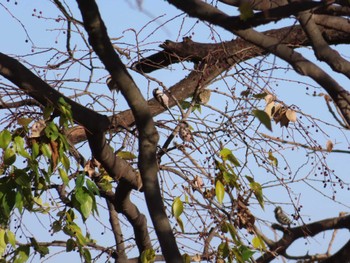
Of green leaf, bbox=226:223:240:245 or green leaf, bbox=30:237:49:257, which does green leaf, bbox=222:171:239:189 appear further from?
green leaf, bbox=30:237:49:257

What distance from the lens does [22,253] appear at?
2760mm

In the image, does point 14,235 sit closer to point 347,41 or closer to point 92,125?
point 92,125

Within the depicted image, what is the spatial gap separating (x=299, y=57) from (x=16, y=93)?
111 cm

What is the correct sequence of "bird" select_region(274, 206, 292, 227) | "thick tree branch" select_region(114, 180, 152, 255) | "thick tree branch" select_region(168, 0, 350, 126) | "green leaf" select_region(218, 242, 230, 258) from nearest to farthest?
"thick tree branch" select_region(168, 0, 350, 126)
"green leaf" select_region(218, 242, 230, 258)
"bird" select_region(274, 206, 292, 227)
"thick tree branch" select_region(114, 180, 152, 255)

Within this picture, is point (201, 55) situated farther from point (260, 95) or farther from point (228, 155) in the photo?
point (228, 155)

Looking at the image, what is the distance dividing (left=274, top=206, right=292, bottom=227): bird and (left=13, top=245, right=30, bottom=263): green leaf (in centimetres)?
110

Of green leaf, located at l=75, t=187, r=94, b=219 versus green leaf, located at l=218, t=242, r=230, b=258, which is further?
green leaf, located at l=218, t=242, r=230, b=258

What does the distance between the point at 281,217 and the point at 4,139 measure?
4.55ft

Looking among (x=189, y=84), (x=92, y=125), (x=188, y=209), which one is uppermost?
(x=189, y=84)

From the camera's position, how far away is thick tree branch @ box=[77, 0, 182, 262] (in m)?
2.45

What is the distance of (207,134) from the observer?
3.13 meters

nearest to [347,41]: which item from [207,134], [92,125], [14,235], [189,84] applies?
[189,84]

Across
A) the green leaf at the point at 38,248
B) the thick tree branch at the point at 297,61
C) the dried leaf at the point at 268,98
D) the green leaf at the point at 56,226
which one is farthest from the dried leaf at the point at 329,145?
the green leaf at the point at 38,248

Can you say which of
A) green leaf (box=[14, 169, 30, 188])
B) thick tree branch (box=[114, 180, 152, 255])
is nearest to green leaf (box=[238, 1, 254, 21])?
green leaf (box=[14, 169, 30, 188])
